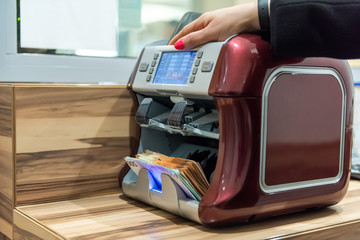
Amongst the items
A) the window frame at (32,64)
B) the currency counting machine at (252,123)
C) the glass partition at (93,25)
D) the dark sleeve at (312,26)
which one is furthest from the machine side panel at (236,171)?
the glass partition at (93,25)

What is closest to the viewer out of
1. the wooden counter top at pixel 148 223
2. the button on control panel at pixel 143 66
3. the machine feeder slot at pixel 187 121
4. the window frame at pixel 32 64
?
the wooden counter top at pixel 148 223

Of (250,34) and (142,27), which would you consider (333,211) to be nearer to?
(250,34)

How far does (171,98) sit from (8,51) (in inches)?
20.5

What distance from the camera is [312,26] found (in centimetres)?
90

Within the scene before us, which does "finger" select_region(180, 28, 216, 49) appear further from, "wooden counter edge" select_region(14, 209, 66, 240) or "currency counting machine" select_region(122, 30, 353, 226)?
"wooden counter edge" select_region(14, 209, 66, 240)

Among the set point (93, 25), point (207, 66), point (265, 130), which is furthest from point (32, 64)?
point (265, 130)

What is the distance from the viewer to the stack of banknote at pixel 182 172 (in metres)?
0.93

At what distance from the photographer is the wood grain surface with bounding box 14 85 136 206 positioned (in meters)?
1.07

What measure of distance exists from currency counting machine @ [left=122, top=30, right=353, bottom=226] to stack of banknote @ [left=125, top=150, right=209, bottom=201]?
2 centimetres

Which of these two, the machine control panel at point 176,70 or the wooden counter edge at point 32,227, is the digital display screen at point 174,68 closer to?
the machine control panel at point 176,70

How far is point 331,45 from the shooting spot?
35.9 inches

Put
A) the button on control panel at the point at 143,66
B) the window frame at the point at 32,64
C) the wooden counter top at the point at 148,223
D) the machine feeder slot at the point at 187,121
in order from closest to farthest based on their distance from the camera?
1. the wooden counter top at the point at 148,223
2. the machine feeder slot at the point at 187,121
3. the button on control panel at the point at 143,66
4. the window frame at the point at 32,64

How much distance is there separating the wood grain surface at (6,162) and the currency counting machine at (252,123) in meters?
0.26

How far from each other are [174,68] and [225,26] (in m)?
0.14
